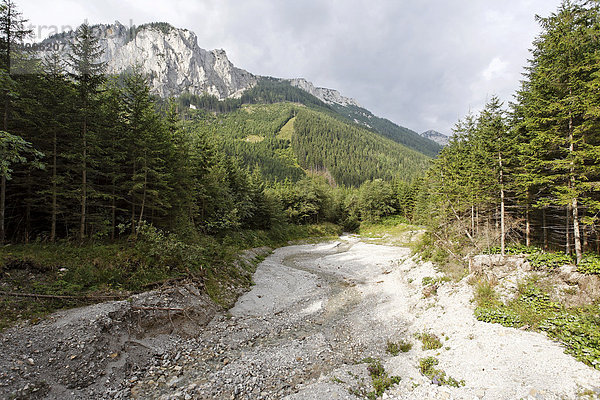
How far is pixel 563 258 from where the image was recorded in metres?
12.6

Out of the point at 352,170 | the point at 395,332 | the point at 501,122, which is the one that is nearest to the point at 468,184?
the point at 501,122

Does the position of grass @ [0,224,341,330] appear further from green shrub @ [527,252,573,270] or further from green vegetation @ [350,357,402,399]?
green shrub @ [527,252,573,270]

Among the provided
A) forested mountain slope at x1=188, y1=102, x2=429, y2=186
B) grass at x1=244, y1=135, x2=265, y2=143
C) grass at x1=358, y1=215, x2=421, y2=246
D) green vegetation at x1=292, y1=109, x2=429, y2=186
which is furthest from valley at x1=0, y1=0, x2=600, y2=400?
grass at x1=244, y1=135, x2=265, y2=143

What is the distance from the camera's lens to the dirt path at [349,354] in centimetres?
752

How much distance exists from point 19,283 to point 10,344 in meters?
3.73

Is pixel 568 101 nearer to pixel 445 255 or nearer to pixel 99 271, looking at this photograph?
pixel 445 255

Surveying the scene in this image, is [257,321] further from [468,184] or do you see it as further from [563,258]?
[468,184]

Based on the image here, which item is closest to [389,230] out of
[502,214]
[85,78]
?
[502,214]

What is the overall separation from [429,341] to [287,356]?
647cm

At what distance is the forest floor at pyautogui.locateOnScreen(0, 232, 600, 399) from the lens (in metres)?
7.20

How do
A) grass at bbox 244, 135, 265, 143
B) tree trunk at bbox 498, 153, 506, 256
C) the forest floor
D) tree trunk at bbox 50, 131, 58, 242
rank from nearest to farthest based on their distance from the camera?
1. the forest floor
2. tree trunk at bbox 50, 131, 58, 242
3. tree trunk at bbox 498, 153, 506, 256
4. grass at bbox 244, 135, 265, 143

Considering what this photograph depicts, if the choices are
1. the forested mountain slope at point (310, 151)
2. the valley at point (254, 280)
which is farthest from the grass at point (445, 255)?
the forested mountain slope at point (310, 151)

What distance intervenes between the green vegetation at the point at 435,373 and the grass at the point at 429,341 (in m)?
1.07

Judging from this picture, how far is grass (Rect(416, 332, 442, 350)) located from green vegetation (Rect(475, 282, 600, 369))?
2.60 metres
